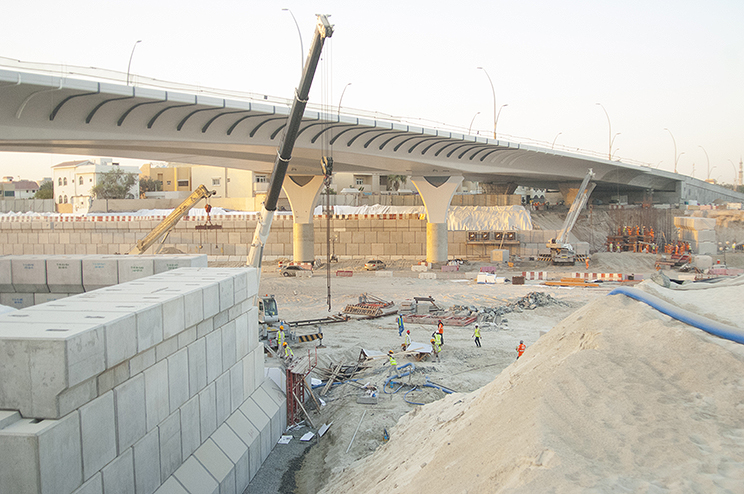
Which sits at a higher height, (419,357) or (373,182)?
(373,182)

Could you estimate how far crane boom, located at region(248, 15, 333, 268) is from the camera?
19.7 metres

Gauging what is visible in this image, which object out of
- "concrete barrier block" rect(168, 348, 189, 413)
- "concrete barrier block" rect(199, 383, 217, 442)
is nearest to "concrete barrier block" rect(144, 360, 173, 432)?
"concrete barrier block" rect(168, 348, 189, 413)

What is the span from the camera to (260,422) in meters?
12.1

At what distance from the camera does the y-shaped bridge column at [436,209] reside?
43438 millimetres

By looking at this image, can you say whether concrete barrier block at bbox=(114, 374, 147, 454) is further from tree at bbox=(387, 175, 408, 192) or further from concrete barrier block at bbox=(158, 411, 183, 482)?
tree at bbox=(387, 175, 408, 192)

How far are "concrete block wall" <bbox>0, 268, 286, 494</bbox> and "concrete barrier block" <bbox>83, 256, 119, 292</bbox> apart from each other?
2.51 meters

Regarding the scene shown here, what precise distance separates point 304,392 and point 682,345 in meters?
9.94

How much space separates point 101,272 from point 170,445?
6.27 metres

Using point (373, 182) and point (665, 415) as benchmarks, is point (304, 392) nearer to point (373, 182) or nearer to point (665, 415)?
point (665, 415)

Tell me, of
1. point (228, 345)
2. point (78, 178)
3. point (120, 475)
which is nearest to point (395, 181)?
point (78, 178)

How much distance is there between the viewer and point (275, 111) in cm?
2753

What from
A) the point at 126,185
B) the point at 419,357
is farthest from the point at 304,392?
the point at 126,185

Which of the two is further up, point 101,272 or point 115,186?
point 115,186

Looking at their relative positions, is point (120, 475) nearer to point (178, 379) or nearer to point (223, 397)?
point (178, 379)
